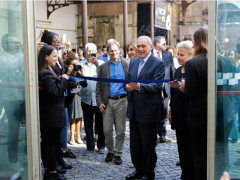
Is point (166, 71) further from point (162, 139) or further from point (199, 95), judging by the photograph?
point (199, 95)

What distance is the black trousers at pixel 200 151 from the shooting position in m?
3.69

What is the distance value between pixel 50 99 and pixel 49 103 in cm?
6

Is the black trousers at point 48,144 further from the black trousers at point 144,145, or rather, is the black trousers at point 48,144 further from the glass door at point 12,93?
the black trousers at point 144,145

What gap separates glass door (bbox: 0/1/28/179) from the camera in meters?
3.25

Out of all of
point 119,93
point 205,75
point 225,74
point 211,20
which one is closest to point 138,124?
point 119,93

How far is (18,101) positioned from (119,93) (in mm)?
2276

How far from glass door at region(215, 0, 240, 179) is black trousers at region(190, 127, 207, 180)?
0.36m

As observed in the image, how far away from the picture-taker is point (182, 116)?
434 cm

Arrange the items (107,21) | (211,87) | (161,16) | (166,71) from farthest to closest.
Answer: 1. (107,21)
2. (161,16)
3. (166,71)
4. (211,87)

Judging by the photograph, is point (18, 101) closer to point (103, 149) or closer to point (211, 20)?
point (211, 20)

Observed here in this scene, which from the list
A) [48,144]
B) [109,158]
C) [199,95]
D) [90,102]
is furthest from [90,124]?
[199,95]

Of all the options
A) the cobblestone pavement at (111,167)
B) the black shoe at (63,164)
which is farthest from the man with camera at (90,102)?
the black shoe at (63,164)

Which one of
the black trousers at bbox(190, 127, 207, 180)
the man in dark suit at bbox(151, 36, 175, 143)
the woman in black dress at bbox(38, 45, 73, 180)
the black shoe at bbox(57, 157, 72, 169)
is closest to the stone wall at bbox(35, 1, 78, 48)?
the man in dark suit at bbox(151, 36, 175, 143)

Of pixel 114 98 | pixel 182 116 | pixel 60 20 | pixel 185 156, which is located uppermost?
pixel 60 20
